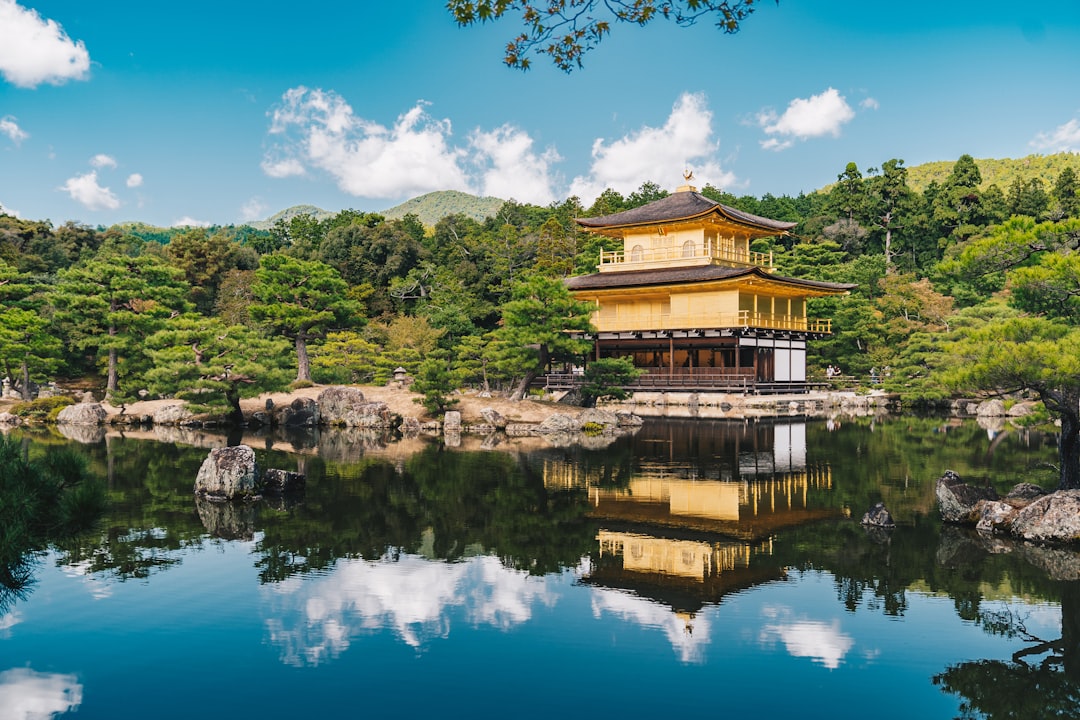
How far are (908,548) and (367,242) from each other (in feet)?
144

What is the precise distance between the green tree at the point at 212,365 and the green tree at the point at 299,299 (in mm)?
5969

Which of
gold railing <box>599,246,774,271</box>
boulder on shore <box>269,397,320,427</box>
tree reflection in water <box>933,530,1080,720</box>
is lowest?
tree reflection in water <box>933,530,1080,720</box>

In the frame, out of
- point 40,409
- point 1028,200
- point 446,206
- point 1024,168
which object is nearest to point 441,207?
point 446,206

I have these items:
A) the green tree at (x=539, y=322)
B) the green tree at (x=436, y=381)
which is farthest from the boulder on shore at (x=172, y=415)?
the green tree at (x=539, y=322)

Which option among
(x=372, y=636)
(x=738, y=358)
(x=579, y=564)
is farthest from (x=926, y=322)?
(x=372, y=636)

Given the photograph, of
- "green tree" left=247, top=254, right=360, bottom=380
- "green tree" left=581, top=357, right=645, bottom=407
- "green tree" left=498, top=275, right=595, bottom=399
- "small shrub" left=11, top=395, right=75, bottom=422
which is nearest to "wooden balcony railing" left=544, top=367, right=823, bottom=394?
"green tree" left=581, top=357, right=645, bottom=407

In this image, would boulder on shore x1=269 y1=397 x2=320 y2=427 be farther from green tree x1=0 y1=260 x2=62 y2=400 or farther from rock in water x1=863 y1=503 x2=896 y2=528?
rock in water x1=863 y1=503 x2=896 y2=528

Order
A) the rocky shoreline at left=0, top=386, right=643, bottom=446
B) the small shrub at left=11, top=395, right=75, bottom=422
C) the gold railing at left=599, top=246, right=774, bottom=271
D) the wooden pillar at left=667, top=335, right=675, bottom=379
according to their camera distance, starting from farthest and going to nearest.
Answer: the gold railing at left=599, top=246, right=774, bottom=271, the wooden pillar at left=667, top=335, right=675, bottom=379, the small shrub at left=11, top=395, right=75, bottom=422, the rocky shoreline at left=0, top=386, right=643, bottom=446

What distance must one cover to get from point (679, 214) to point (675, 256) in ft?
7.43

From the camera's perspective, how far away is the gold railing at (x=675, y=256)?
4009 centimetres

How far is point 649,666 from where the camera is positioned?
649 centimetres

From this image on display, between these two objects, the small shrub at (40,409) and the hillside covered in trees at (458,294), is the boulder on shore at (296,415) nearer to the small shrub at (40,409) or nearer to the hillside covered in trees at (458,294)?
the hillside covered in trees at (458,294)

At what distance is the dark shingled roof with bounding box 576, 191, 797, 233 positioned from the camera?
39.0m

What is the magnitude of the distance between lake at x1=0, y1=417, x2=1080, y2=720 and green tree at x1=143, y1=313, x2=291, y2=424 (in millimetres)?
10299
